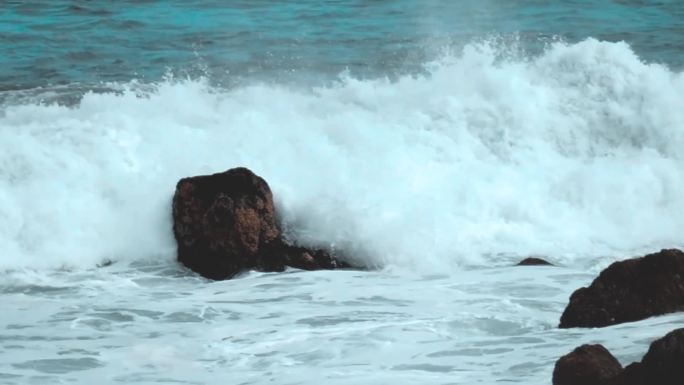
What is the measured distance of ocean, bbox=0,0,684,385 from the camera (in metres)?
7.27

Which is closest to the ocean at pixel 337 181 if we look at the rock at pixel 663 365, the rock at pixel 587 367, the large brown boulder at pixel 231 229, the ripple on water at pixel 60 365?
the ripple on water at pixel 60 365

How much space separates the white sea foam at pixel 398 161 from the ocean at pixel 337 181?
23 millimetres

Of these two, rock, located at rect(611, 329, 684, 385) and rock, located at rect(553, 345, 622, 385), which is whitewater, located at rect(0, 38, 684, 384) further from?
rock, located at rect(611, 329, 684, 385)

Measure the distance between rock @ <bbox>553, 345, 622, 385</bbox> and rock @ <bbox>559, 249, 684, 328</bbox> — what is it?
129 centimetres

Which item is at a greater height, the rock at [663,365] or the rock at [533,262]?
the rock at [663,365]

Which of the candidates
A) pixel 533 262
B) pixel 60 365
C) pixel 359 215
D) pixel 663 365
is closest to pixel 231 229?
pixel 359 215

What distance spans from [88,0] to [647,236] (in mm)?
8981

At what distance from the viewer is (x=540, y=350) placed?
690 centimetres

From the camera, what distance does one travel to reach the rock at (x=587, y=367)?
5.56 meters

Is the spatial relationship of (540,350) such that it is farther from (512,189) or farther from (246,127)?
(246,127)

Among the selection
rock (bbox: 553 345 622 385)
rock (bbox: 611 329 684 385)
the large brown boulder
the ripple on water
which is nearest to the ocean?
the ripple on water

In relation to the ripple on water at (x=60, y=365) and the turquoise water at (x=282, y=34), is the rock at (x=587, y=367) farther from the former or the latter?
the turquoise water at (x=282, y=34)

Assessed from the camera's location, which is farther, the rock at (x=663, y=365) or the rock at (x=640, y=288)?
the rock at (x=640, y=288)

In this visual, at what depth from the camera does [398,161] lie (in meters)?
11.1
